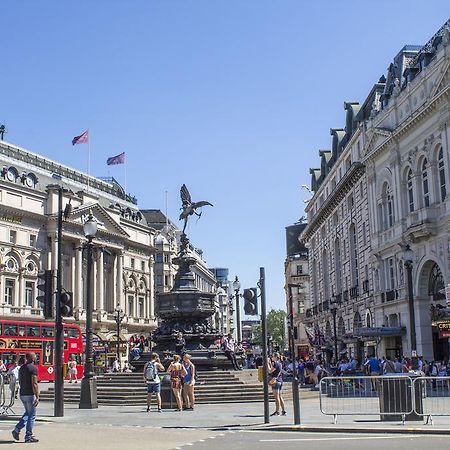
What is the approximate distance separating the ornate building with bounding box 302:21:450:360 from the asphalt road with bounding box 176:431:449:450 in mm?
17798

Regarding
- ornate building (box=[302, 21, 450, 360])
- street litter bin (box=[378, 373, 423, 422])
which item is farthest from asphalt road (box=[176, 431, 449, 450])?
ornate building (box=[302, 21, 450, 360])

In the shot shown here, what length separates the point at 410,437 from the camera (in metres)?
14.8

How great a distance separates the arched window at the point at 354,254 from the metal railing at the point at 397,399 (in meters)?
42.5

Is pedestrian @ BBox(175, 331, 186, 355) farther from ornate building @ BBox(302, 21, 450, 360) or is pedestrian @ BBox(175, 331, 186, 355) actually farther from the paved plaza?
ornate building @ BBox(302, 21, 450, 360)

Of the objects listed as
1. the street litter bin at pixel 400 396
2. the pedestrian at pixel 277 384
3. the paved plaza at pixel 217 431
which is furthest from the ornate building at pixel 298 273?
the street litter bin at pixel 400 396

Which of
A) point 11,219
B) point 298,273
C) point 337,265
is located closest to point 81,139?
point 11,219

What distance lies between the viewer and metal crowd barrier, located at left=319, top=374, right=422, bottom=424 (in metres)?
17.1

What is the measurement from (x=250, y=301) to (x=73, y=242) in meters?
64.3

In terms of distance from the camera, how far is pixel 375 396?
18141mm

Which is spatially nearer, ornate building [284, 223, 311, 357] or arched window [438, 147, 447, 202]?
arched window [438, 147, 447, 202]

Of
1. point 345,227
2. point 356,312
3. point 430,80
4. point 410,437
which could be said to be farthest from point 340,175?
point 410,437

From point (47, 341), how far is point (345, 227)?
29.6 m

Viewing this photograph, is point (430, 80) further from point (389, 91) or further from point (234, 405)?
point (234, 405)

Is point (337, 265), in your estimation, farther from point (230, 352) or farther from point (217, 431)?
point (217, 431)
